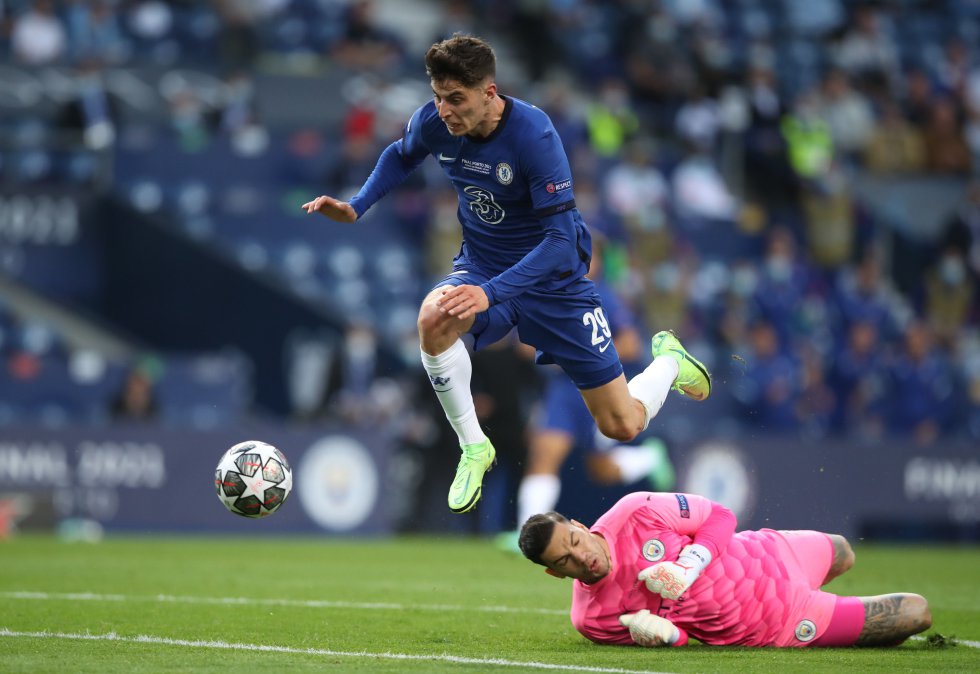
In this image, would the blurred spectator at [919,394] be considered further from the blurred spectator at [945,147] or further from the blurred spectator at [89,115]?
the blurred spectator at [89,115]

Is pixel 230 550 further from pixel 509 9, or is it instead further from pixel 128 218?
pixel 509 9

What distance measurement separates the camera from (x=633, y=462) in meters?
14.0

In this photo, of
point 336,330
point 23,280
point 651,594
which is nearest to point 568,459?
point 336,330

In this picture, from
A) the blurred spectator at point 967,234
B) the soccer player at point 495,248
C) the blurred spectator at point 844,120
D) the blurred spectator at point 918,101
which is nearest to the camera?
the soccer player at point 495,248

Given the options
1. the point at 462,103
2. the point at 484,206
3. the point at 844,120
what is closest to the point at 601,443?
the point at 484,206

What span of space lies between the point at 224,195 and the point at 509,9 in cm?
704

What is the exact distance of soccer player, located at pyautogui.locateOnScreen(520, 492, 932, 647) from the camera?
7.09 m

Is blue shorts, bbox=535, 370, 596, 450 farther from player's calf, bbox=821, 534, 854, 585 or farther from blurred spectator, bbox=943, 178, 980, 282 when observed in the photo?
blurred spectator, bbox=943, 178, 980, 282

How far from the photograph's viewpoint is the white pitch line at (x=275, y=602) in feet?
30.1

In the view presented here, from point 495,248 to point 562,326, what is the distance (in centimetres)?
55

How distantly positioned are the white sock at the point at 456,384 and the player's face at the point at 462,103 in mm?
1162

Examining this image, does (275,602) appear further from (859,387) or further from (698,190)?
(698,190)

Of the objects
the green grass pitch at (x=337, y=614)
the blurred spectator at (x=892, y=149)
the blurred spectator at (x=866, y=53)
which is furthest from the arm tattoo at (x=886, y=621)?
the blurred spectator at (x=866, y=53)

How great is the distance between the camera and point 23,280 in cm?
1784
